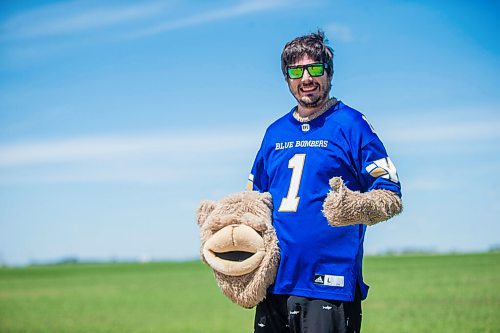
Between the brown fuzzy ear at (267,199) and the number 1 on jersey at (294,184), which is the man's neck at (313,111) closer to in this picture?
the number 1 on jersey at (294,184)

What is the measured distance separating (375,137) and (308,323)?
98cm

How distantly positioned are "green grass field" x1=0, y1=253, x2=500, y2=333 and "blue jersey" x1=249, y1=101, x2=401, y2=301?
5.93m

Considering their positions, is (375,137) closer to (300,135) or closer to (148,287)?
(300,135)

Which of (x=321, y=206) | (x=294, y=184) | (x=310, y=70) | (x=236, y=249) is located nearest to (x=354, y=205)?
(x=321, y=206)

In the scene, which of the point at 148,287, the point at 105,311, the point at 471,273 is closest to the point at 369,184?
the point at 105,311

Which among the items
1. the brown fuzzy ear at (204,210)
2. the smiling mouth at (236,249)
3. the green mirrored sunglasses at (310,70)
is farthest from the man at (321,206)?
the brown fuzzy ear at (204,210)

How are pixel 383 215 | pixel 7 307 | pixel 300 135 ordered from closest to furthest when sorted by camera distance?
pixel 383 215 < pixel 300 135 < pixel 7 307

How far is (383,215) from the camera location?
373cm

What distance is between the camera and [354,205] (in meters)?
3.65

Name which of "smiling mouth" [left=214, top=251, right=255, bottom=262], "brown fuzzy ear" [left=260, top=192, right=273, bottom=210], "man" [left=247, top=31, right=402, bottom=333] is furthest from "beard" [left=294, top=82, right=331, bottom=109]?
"smiling mouth" [left=214, top=251, right=255, bottom=262]

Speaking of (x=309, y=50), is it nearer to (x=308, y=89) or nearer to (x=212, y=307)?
(x=308, y=89)

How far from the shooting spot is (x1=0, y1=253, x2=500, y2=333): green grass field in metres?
10.6

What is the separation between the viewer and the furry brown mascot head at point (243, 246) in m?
3.92

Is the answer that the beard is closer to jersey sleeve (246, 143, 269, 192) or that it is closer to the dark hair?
the dark hair
